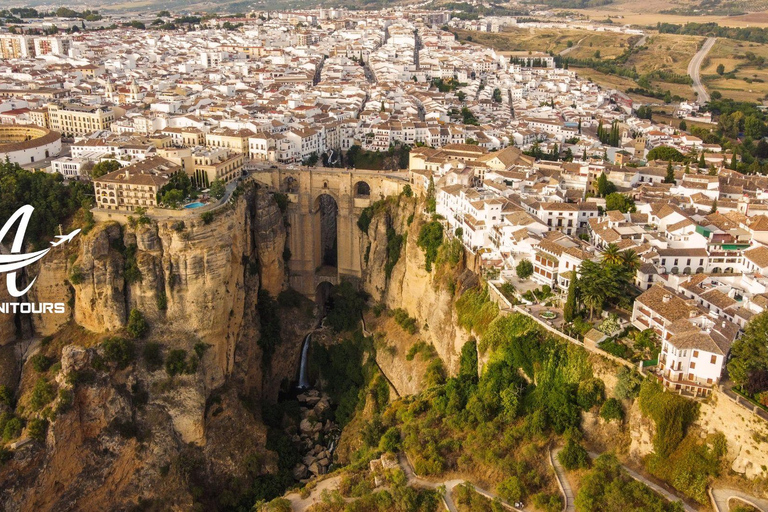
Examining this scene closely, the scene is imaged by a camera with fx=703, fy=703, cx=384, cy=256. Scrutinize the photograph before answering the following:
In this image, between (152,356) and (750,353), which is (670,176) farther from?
(152,356)

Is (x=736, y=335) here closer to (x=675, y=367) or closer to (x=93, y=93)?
(x=675, y=367)

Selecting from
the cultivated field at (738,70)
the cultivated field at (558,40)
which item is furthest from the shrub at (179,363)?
the cultivated field at (558,40)

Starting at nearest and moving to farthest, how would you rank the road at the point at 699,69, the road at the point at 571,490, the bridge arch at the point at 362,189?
1. the road at the point at 571,490
2. the bridge arch at the point at 362,189
3. the road at the point at 699,69

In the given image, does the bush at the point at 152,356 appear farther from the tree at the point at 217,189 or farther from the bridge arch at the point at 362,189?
the bridge arch at the point at 362,189

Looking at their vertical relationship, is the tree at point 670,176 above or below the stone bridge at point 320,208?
above

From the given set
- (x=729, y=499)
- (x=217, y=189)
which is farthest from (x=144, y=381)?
(x=729, y=499)

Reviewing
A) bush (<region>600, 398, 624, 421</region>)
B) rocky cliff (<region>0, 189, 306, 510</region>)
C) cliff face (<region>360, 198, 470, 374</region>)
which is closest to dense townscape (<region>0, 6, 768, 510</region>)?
cliff face (<region>360, 198, 470, 374</region>)

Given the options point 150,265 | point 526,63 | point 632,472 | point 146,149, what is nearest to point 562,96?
point 526,63
